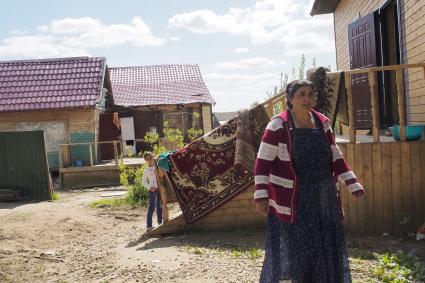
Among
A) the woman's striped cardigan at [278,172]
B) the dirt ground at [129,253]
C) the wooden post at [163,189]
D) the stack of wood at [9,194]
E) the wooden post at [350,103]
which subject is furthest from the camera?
the stack of wood at [9,194]

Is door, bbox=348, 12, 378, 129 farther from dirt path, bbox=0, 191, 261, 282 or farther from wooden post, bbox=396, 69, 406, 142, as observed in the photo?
dirt path, bbox=0, 191, 261, 282

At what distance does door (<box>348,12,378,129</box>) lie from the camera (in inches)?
324

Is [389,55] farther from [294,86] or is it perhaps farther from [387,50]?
[294,86]

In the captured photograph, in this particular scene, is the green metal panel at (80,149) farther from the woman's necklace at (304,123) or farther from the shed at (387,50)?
the woman's necklace at (304,123)

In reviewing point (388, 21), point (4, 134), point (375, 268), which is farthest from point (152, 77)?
point (375, 268)

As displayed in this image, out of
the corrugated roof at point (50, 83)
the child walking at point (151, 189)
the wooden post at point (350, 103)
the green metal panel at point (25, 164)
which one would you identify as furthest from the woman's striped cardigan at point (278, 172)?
the corrugated roof at point (50, 83)

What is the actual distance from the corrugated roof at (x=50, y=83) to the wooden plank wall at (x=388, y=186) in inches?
470

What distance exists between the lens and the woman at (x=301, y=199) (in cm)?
324

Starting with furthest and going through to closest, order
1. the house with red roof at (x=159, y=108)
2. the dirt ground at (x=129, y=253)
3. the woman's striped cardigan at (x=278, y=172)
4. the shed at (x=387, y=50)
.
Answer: the house with red roof at (x=159, y=108), the shed at (x=387, y=50), the dirt ground at (x=129, y=253), the woman's striped cardigan at (x=278, y=172)

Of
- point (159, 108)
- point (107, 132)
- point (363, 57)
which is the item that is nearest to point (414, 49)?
point (363, 57)

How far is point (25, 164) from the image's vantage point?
12062mm

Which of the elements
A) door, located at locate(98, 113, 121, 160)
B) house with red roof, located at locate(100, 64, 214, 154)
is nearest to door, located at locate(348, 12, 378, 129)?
house with red roof, located at locate(100, 64, 214, 154)

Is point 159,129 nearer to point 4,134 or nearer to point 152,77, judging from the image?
point 152,77

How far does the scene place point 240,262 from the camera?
201 inches
